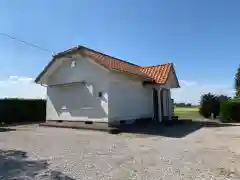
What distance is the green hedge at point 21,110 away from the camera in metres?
20.1

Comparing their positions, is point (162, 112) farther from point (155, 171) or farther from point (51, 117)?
point (155, 171)

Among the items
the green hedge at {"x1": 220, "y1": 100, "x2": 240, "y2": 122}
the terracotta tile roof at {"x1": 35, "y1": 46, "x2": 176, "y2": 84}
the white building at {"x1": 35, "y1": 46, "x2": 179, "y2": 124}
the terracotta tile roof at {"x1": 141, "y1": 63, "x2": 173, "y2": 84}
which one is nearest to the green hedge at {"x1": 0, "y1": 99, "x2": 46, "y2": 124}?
the white building at {"x1": 35, "y1": 46, "x2": 179, "y2": 124}

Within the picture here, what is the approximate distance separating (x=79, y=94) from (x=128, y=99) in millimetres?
3126

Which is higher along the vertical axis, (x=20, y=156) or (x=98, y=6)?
(x=98, y=6)

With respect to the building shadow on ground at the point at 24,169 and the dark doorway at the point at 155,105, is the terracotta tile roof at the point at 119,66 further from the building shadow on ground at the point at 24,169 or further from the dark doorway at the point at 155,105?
the building shadow on ground at the point at 24,169

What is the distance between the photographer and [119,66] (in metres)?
15.0

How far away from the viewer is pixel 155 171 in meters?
5.45

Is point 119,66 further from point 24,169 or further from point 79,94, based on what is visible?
point 24,169

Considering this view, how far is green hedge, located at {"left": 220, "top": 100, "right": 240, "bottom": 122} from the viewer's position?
2025 centimetres

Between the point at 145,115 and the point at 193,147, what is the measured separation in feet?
27.8

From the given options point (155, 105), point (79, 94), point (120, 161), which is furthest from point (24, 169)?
point (155, 105)

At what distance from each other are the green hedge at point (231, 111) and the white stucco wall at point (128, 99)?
24.9ft

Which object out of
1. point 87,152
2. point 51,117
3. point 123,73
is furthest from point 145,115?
point 87,152

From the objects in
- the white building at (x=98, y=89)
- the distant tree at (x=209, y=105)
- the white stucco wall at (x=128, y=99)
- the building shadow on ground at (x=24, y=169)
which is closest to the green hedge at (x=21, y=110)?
the white building at (x=98, y=89)
